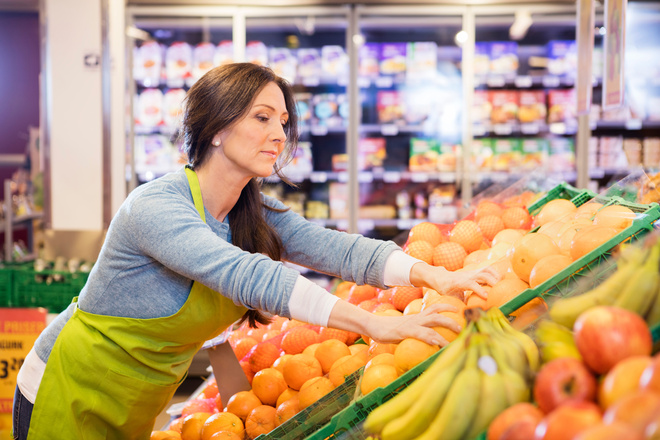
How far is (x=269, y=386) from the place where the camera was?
59.5 inches

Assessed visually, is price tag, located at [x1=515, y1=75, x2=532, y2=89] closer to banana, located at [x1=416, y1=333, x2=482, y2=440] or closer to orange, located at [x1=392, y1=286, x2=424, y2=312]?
orange, located at [x1=392, y1=286, x2=424, y2=312]

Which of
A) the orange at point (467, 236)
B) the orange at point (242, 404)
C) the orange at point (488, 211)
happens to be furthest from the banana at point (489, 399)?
the orange at point (488, 211)

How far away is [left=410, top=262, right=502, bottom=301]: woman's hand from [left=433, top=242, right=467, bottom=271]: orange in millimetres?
296

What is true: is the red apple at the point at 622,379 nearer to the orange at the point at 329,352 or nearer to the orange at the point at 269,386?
the orange at the point at 329,352

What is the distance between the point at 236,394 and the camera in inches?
60.2

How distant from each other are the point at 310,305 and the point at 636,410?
656 mm

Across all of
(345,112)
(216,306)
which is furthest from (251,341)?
(345,112)

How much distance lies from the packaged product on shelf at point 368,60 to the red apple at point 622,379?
3.99m

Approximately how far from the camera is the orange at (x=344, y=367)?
1.37 metres

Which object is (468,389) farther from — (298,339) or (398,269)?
(298,339)

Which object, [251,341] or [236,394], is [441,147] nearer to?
[251,341]

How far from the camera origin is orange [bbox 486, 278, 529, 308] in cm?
122

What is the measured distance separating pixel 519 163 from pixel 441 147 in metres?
0.63

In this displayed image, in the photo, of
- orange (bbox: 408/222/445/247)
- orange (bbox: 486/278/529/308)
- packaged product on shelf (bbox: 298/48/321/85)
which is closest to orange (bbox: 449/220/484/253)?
orange (bbox: 408/222/445/247)
